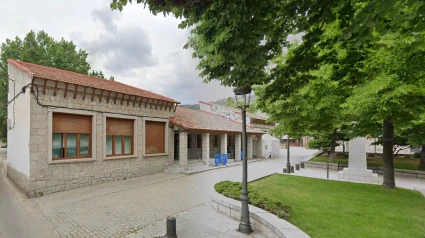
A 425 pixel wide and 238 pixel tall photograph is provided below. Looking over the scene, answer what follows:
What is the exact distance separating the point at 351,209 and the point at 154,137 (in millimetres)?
11454

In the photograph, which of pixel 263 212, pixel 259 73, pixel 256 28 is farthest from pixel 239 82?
pixel 263 212

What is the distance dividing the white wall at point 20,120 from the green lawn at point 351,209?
10752 millimetres

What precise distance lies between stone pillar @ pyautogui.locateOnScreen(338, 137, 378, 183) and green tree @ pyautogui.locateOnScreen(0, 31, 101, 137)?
26.0m

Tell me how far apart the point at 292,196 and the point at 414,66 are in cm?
541

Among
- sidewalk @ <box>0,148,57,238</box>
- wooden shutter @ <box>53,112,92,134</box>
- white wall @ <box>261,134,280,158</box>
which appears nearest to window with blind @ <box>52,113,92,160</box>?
wooden shutter @ <box>53,112,92,134</box>

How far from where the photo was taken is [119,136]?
12.8 metres

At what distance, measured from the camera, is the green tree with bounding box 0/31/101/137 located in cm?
2153

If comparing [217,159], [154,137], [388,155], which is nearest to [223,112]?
[217,159]

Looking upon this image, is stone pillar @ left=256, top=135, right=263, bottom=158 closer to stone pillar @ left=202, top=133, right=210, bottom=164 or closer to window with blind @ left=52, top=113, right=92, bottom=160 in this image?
stone pillar @ left=202, top=133, right=210, bottom=164

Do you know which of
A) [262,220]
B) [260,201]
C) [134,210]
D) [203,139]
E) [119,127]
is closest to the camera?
[262,220]

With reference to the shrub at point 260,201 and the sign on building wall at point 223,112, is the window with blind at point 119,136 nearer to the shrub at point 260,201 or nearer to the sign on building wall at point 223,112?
the shrub at point 260,201

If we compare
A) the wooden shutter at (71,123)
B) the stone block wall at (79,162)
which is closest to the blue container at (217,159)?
the stone block wall at (79,162)

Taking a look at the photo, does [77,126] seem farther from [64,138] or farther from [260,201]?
[260,201]

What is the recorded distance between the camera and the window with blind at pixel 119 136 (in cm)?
1223
